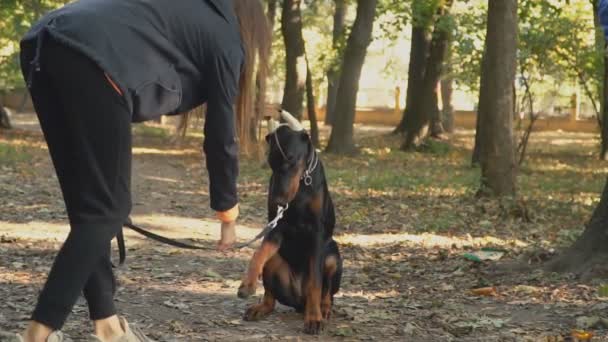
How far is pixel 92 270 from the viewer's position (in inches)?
162

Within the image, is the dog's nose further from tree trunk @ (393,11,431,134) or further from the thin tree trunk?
the thin tree trunk

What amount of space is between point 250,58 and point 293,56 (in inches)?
737

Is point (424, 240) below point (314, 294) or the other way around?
below

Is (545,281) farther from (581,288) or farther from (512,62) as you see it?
(512,62)

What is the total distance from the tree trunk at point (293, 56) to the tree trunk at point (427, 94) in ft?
11.5

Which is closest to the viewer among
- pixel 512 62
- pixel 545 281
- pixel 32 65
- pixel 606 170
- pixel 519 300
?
pixel 32 65

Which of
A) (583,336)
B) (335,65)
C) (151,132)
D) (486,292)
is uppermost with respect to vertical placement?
(335,65)

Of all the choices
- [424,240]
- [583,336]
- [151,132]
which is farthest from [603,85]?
[583,336]

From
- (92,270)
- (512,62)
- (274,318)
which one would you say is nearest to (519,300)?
(274,318)

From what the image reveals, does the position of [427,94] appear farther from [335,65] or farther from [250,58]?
[250,58]

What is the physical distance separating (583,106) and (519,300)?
3915 cm

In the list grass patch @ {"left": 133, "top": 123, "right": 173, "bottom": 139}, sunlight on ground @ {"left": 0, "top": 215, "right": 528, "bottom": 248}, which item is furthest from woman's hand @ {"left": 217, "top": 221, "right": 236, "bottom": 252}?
grass patch @ {"left": 133, "top": 123, "right": 173, "bottom": 139}

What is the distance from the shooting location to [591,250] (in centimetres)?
715

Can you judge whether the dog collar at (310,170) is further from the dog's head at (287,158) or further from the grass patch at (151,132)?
the grass patch at (151,132)
